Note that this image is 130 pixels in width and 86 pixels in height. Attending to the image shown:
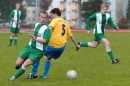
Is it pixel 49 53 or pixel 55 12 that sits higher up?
pixel 55 12

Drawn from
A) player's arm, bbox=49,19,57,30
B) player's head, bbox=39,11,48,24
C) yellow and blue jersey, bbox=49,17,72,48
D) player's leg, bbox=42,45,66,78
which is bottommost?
player's leg, bbox=42,45,66,78

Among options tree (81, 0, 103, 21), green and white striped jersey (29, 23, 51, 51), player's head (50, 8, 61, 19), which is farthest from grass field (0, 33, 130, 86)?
tree (81, 0, 103, 21)

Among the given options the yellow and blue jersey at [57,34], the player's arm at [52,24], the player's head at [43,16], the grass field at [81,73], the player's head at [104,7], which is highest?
the player's head at [104,7]

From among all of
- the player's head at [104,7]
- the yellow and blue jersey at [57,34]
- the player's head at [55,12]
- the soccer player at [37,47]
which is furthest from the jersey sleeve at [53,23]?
the player's head at [104,7]

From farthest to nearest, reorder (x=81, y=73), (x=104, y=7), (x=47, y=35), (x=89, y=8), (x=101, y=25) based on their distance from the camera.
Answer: (x=89, y=8), (x=101, y=25), (x=104, y=7), (x=81, y=73), (x=47, y=35)

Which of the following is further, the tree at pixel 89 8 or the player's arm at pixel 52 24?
the tree at pixel 89 8

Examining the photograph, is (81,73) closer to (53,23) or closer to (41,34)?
(53,23)

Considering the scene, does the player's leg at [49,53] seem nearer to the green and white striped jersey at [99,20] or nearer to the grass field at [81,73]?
the grass field at [81,73]

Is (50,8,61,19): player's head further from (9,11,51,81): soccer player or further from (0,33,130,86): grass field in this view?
(0,33,130,86): grass field

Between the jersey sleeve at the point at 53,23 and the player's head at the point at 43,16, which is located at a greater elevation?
the player's head at the point at 43,16

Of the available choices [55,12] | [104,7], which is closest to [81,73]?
[55,12]

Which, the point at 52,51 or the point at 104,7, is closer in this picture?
the point at 52,51

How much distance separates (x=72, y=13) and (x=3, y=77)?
7879 cm

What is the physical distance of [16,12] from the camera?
1889 cm
